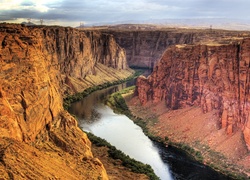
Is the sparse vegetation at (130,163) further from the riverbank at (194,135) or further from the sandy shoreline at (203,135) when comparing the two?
the sandy shoreline at (203,135)

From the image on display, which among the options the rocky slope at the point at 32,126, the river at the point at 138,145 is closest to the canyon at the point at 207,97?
the river at the point at 138,145

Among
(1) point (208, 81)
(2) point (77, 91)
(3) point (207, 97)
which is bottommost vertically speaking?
(2) point (77, 91)

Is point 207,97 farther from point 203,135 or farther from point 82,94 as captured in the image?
point 82,94

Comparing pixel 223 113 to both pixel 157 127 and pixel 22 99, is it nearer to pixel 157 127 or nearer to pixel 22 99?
pixel 157 127

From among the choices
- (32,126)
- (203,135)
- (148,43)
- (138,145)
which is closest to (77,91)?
(138,145)

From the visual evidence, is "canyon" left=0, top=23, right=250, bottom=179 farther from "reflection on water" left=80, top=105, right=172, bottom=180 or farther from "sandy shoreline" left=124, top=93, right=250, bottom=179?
"reflection on water" left=80, top=105, right=172, bottom=180

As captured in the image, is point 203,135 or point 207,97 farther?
point 207,97

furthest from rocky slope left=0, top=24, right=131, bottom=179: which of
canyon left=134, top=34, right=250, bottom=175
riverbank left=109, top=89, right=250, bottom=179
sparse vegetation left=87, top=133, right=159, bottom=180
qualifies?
canyon left=134, top=34, right=250, bottom=175
